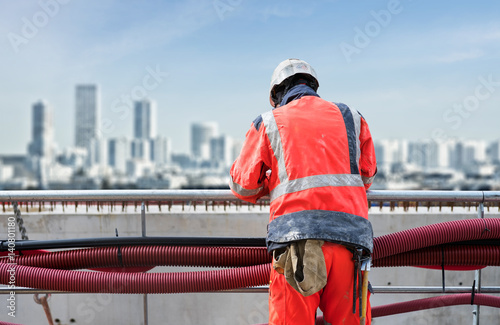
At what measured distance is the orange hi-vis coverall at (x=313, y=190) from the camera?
1.67 m

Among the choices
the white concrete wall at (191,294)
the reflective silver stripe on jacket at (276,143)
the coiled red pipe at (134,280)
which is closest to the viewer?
the reflective silver stripe on jacket at (276,143)

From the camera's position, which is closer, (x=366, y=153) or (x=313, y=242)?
(x=313, y=242)

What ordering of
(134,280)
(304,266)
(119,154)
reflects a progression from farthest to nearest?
(119,154) < (134,280) < (304,266)

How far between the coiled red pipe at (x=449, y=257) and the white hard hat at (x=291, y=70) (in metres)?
1.12

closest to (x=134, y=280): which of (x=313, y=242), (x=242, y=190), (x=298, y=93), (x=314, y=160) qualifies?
(x=242, y=190)

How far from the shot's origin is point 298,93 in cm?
192

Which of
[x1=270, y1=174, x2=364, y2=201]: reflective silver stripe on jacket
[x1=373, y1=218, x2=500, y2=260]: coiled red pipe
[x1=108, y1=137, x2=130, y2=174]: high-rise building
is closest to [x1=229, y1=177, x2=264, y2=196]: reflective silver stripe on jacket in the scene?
[x1=270, y1=174, x2=364, y2=201]: reflective silver stripe on jacket

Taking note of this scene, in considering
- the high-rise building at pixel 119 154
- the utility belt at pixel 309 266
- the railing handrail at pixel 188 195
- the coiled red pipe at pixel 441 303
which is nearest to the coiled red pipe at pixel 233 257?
the railing handrail at pixel 188 195

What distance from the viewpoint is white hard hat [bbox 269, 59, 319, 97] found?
198 cm

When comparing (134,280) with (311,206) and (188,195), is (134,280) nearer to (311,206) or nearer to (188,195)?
(188,195)

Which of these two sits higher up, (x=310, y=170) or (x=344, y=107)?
(x=344, y=107)

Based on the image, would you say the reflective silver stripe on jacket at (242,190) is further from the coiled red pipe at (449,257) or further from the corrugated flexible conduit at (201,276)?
the coiled red pipe at (449,257)

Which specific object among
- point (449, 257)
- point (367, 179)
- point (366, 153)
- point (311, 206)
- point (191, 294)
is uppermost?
point (366, 153)

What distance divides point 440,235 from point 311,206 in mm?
979
